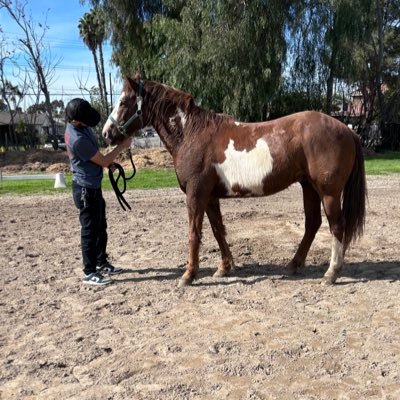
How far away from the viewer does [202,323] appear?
3.73 meters

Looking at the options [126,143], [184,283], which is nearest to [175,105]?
[126,143]

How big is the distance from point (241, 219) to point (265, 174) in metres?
3.48

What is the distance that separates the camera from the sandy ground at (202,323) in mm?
2828

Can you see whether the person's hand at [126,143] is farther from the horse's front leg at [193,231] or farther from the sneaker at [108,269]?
the sneaker at [108,269]

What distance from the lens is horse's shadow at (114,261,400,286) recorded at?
4.83 meters

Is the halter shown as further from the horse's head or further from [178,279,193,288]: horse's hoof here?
[178,279,193,288]: horse's hoof

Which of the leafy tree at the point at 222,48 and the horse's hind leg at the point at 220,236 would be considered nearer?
the horse's hind leg at the point at 220,236

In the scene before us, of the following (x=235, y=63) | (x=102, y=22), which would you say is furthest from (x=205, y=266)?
(x=102, y=22)

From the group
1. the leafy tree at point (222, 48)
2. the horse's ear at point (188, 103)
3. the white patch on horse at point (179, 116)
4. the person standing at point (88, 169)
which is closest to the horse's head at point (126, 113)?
the person standing at point (88, 169)

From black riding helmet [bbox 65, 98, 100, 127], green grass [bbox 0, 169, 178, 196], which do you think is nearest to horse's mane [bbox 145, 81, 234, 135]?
black riding helmet [bbox 65, 98, 100, 127]

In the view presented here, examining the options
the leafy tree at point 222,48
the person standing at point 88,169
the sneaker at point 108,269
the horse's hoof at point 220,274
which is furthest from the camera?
the leafy tree at point 222,48

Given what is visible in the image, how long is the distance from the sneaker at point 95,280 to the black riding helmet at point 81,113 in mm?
1587

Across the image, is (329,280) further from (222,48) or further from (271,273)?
(222,48)

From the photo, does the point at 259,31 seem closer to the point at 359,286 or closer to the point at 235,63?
the point at 235,63
